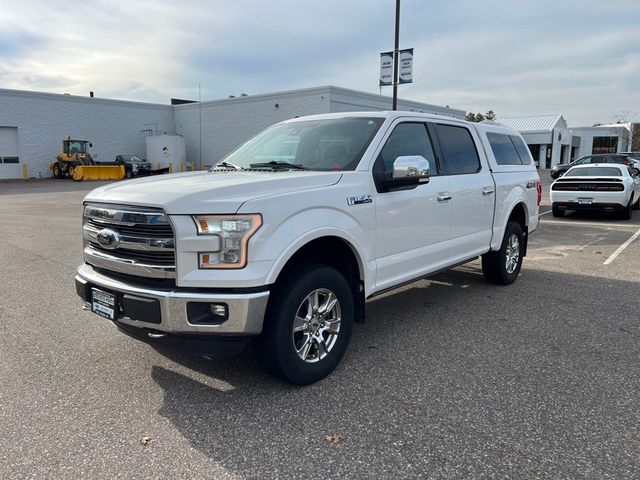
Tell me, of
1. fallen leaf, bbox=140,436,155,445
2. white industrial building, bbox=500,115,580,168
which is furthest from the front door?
white industrial building, bbox=500,115,580,168

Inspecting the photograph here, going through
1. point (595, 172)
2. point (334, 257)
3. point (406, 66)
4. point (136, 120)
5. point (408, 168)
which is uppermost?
point (136, 120)

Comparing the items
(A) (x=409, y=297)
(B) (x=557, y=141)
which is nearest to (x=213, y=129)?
(A) (x=409, y=297)

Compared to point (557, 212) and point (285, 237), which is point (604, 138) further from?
point (285, 237)

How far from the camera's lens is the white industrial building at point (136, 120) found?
33844 mm

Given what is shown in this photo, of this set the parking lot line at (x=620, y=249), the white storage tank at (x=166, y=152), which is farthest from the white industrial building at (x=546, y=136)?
the parking lot line at (x=620, y=249)

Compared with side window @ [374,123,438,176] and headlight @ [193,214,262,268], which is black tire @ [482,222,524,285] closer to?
side window @ [374,123,438,176]

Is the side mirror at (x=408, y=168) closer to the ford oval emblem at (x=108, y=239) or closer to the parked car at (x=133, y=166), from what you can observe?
the ford oval emblem at (x=108, y=239)

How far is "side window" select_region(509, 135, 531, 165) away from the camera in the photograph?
7051mm

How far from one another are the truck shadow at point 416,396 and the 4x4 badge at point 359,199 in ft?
4.29

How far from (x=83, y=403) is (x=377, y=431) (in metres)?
2.00

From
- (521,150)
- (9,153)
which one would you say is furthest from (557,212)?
(9,153)

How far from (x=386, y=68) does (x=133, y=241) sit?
1407cm

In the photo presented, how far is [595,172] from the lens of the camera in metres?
13.7

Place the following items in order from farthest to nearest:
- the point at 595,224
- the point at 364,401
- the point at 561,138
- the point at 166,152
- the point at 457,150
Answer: the point at 561,138
the point at 166,152
the point at 595,224
the point at 457,150
the point at 364,401
